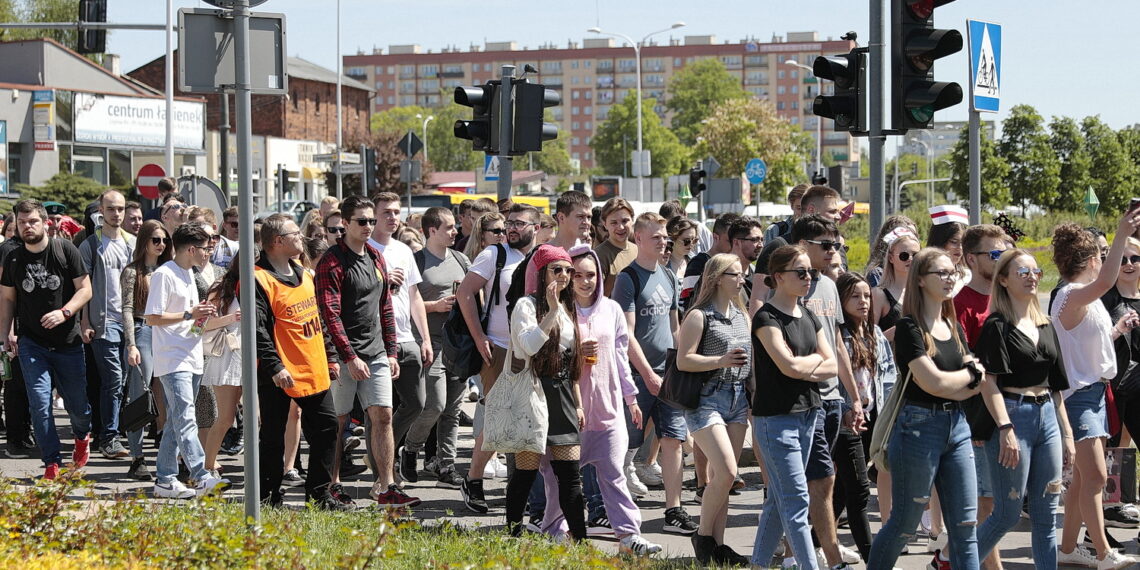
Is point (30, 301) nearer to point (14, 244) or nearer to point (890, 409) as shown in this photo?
point (14, 244)

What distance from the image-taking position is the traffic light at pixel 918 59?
31.7ft

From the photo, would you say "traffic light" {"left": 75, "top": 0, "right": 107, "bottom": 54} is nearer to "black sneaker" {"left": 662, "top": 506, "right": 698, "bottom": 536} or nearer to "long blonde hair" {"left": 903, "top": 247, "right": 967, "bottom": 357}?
"black sneaker" {"left": 662, "top": 506, "right": 698, "bottom": 536}

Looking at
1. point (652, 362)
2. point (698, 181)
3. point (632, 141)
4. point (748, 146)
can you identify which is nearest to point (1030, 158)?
point (698, 181)

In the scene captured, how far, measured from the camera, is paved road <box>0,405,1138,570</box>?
25.4ft

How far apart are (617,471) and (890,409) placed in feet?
5.79

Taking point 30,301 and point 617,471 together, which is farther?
point 30,301

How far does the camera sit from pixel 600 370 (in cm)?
758

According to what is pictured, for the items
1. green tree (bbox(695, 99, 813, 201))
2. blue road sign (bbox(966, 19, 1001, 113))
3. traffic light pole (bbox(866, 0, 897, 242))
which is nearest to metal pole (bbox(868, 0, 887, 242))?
traffic light pole (bbox(866, 0, 897, 242))

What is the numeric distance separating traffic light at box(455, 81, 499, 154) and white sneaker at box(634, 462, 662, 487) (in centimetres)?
308

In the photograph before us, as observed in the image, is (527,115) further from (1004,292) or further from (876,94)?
(1004,292)

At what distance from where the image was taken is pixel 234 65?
6.21m

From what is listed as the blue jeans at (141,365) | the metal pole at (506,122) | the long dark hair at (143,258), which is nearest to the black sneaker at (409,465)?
the blue jeans at (141,365)

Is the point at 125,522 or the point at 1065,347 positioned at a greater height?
the point at 1065,347

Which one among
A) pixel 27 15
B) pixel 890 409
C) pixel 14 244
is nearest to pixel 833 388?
pixel 890 409
